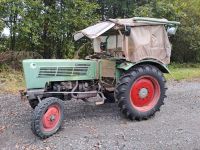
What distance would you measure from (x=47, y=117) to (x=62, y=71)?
1067 millimetres

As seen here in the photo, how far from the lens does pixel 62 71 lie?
722 cm

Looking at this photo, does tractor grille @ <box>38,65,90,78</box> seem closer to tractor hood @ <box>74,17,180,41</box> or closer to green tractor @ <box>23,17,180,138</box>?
green tractor @ <box>23,17,180,138</box>

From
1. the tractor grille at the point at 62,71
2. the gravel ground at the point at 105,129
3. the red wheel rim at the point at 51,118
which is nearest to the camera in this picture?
the gravel ground at the point at 105,129

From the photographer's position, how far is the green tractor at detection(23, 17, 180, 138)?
703 cm

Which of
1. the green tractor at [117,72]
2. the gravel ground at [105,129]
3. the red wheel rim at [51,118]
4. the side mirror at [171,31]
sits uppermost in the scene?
the side mirror at [171,31]

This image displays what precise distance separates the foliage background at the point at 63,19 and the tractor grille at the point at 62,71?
11.3ft

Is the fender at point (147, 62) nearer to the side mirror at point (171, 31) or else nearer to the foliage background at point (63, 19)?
the side mirror at point (171, 31)

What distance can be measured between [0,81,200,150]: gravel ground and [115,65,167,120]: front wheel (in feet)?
0.71

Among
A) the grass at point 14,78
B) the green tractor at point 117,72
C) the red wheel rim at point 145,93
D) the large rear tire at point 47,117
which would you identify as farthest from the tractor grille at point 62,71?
the grass at point 14,78

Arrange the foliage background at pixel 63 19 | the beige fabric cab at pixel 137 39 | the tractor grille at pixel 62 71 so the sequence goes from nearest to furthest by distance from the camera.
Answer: the tractor grille at pixel 62 71 < the beige fabric cab at pixel 137 39 < the foliage background at pixel 63 19

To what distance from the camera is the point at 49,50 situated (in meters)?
15.8

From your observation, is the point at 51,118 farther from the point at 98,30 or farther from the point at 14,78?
the point at 14,78

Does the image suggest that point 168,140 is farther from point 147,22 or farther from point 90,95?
point 147,22

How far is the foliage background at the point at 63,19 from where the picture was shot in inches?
544
